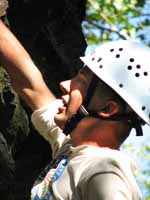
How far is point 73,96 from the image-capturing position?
127 inches

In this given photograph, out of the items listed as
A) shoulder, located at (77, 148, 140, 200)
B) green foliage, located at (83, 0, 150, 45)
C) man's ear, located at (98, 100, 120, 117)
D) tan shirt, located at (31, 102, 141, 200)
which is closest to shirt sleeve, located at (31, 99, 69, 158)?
tan shirt, located at (31, 102, 141, 200)

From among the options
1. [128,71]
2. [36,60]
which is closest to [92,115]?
[128,71]

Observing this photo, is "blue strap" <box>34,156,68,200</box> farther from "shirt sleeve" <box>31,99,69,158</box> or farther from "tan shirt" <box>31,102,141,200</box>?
"shirt sleeve" <box>31,99,69,158</box>

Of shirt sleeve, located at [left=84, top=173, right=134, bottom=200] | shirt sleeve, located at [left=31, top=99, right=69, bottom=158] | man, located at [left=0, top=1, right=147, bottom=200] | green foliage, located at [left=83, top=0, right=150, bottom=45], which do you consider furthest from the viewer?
green foliage, located at [left=83, top=0, right=150, bottom=45]

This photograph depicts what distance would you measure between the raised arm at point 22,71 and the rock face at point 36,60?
2.26 feet

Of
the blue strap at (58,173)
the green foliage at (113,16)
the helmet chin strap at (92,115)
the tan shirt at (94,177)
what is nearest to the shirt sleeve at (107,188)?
the tan shirt at (94,177)

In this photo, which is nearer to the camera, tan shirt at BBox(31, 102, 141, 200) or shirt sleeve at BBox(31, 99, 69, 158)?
tan shirt at BBox(31, 102, 141, 200)

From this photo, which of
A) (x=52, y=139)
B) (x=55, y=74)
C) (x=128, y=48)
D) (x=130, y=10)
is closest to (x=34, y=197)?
(x=52, y=139)

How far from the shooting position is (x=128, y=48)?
3.31 m

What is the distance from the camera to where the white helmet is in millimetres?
→ 3205

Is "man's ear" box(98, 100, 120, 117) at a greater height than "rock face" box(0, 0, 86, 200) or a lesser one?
greater

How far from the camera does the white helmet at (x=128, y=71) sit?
10.5 ft

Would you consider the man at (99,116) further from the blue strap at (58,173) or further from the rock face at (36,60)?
the rock face at (36,60)

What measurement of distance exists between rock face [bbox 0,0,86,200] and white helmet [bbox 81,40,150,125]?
4.11 ft
